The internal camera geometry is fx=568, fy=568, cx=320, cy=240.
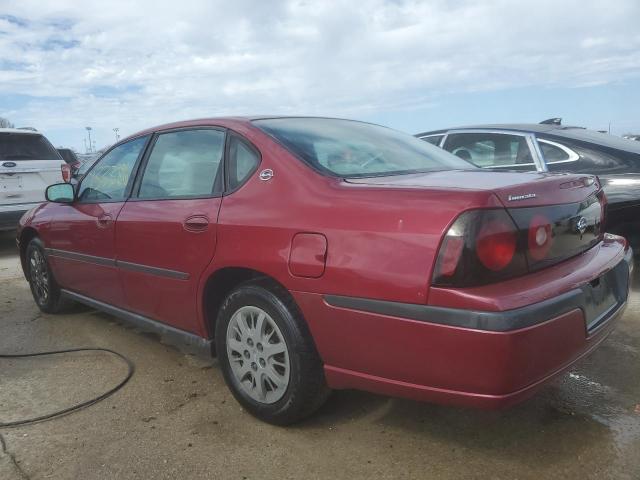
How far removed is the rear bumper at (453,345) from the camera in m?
1.94

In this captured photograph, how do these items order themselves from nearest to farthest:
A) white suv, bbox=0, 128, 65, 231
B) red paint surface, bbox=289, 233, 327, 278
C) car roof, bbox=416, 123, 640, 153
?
red paint surface, bbox=289, 233, 327, 278, car roof, bbox=416, 123, 640, 153, white suv, bbox=0, 128, 65, 231

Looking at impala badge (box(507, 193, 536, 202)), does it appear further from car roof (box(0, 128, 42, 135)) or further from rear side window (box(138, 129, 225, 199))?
car roof (box(0, 128, 42, 135))

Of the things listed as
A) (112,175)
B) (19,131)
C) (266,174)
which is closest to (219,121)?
(266,174)

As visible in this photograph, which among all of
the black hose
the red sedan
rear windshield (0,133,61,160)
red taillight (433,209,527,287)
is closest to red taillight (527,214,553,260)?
the red sedan

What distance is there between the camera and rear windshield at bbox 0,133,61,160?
25.4ft

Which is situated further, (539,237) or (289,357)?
(289,357)

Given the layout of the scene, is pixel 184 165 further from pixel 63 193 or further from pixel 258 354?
pixel 63 193

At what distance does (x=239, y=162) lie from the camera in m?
2.89

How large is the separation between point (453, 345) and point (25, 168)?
24.3 ft

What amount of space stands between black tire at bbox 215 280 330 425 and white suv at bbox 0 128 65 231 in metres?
6.13

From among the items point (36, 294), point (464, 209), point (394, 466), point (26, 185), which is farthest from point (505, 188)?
point (26, 185)

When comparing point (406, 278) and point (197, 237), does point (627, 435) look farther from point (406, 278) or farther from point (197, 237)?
point (197, 237)

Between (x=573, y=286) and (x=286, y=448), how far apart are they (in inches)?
54.8

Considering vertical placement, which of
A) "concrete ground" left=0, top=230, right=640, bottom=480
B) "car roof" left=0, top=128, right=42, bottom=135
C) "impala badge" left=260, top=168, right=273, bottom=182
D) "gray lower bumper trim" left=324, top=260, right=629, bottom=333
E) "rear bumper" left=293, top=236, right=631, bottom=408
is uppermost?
"car roof" left=0, top=128, right=42, bottom=135
